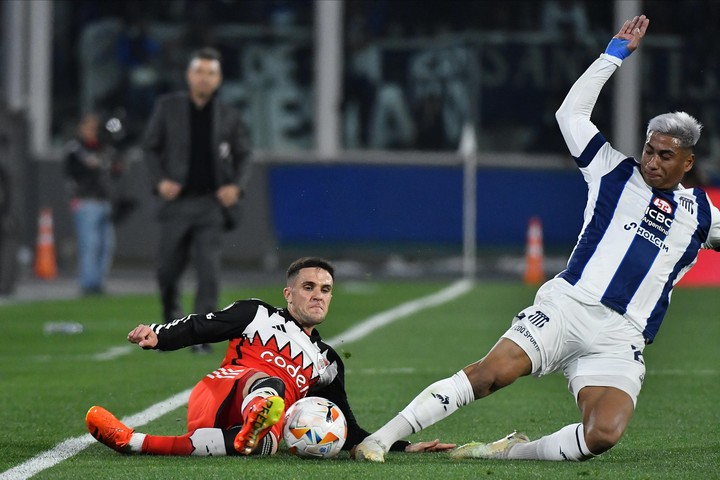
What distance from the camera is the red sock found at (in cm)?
755

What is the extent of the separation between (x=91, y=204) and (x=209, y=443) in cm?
1288

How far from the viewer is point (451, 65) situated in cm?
2719

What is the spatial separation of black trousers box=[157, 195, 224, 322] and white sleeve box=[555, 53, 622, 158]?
5415mm

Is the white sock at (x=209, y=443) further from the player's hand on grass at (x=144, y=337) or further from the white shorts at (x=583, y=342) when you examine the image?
the white shorts at (x=583, y=342)

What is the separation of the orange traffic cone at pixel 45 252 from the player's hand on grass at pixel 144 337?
16.2 metres

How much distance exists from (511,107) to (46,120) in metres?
7.53

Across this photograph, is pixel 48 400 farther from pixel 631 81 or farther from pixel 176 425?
pixel 631 81

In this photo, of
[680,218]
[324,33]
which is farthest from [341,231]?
[680,218]

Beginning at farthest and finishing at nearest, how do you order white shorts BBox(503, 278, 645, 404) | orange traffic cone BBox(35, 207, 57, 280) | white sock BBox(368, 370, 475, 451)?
orange traffic cone BBox(35, 207, 57, 280)
white shorts BBox(503, 278, 645, 404)
white sock BBox(368, 370, 475, 451)

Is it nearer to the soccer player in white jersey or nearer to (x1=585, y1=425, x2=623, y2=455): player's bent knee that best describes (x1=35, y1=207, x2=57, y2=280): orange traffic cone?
the soccer player in white jersey

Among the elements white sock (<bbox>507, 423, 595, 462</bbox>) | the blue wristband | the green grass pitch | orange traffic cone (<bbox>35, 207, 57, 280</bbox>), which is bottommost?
orange traffic cone (<bbox>35, 207, 57, 280</bbox>)

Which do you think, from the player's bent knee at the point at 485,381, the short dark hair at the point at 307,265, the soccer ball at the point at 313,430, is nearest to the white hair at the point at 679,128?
the player's bent knee at the point at 485,381

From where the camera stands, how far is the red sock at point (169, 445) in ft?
24.8

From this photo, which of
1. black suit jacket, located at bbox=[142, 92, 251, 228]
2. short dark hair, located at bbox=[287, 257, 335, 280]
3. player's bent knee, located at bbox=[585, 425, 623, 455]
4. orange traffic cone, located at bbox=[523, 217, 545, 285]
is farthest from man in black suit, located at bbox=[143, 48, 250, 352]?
orange traffic cone, located at bbox=[523, 217, 545, 285]
